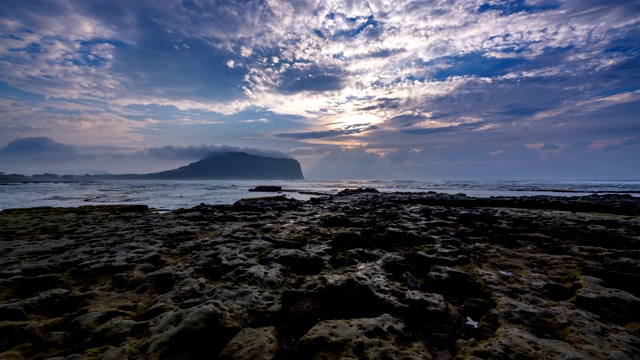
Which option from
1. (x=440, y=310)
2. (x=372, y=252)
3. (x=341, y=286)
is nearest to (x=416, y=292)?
(x=440, y=310)

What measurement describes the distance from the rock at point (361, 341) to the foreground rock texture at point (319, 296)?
0.03m

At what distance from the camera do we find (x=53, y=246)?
11.0 m

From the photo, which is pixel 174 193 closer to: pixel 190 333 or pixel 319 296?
pixel 319 296

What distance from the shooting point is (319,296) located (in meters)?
7.07

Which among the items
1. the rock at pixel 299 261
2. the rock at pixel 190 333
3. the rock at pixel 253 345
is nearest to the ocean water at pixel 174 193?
the rock at pixel 299 261

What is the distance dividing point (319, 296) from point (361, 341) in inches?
86.4

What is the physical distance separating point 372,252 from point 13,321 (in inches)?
377

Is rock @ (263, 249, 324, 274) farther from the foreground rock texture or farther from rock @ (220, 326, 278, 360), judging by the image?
rock @ (220, 326, 278, 360)

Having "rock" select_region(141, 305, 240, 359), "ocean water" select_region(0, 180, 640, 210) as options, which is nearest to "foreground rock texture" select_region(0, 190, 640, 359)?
"rock" select_region(141, 305, 240, 359)

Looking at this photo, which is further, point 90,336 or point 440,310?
point 440,310

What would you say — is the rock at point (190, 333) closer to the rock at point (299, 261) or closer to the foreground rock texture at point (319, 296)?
the foreground rock texture at point (319, 296)

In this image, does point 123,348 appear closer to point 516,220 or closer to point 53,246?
point 53,246

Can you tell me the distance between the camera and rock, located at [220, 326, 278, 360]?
466cm

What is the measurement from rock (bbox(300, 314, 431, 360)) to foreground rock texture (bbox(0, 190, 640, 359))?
0.09 ft
